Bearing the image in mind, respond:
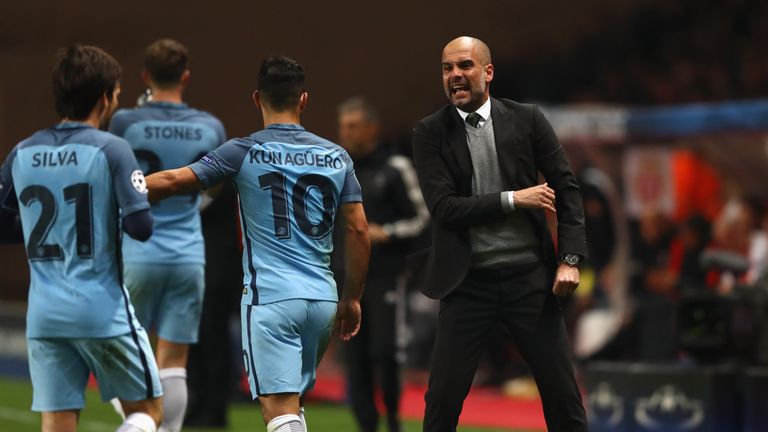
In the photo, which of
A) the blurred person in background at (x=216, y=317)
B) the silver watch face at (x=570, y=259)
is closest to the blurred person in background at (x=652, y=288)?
the blurred person in background at (x=216, y=317)

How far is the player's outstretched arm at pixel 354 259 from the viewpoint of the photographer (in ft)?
21.1

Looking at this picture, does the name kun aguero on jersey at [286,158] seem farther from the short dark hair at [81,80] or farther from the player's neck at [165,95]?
the player's neck at [165,95]

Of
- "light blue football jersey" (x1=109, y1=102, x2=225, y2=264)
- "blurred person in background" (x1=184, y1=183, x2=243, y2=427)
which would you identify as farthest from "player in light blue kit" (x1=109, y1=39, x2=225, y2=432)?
"blurred person in background" (x1=184, y1=183, x2=243, y2=427)

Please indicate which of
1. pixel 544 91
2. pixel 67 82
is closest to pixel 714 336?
pixel 67 82

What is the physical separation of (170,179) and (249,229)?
0.41 m

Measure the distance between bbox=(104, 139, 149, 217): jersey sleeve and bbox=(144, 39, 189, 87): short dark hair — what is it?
217 centimetres

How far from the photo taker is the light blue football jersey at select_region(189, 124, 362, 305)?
618 centimetres

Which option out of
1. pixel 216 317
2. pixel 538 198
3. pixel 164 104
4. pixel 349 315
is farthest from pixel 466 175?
pixel 216 317

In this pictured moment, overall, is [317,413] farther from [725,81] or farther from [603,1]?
[603,1]

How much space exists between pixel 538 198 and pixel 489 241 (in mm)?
360

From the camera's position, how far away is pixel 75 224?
229 inches

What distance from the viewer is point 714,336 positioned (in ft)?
32.0

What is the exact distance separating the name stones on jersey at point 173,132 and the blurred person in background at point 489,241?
1740 mm

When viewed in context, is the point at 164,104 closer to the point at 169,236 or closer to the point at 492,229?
the point at 169,236
